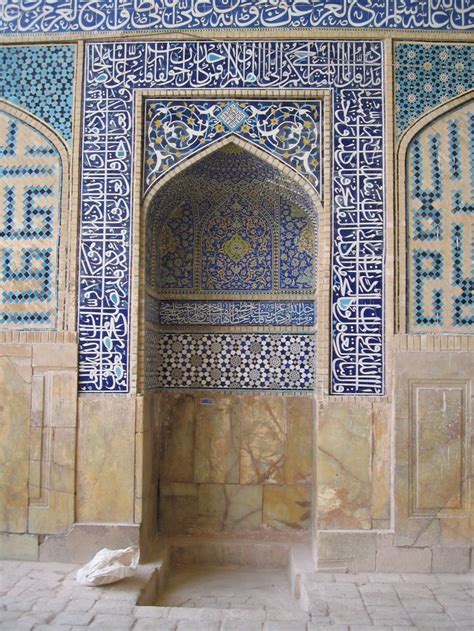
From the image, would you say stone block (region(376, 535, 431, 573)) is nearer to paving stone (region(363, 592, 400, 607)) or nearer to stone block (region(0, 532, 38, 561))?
paving stone (region(363, 592, 400, 607))

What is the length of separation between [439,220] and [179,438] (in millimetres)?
2774

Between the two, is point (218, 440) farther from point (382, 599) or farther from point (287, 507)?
point (382, 599)

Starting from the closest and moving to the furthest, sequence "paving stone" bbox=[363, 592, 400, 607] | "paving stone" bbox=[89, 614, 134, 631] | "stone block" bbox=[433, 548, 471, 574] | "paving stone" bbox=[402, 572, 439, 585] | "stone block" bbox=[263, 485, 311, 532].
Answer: "paving stone" bbox=[89, 614, 134, 631], "paving stone" bbox=[363, 592, 400, 607], "paving stone" bbox=[402, 572, 439, 585], "stone block" bbox=[433, 548, 471, 574], "stone block" bbox=[263, 485, 311, 532]

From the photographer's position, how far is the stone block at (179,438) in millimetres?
5520

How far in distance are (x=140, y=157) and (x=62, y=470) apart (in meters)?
2.41

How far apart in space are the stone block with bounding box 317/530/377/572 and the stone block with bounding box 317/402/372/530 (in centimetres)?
7

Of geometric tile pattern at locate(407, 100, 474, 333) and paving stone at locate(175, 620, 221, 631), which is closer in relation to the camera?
paving stone at locate(175, 620, 221, 631)

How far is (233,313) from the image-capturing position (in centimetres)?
556

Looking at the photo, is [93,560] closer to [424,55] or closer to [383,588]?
[383,588]

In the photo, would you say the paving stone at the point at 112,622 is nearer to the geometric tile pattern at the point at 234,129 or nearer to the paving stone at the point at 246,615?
the paving stone at the point at 246,615

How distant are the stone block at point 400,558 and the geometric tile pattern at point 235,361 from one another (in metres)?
1.43

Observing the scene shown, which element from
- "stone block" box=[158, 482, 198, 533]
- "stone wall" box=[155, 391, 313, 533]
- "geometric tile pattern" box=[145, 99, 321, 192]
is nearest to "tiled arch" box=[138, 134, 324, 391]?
"geometric tile pattern" box=[145, 99, 321, 192]

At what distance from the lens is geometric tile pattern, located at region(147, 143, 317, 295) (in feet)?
18.1

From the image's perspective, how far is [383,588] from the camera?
4.30 meters
